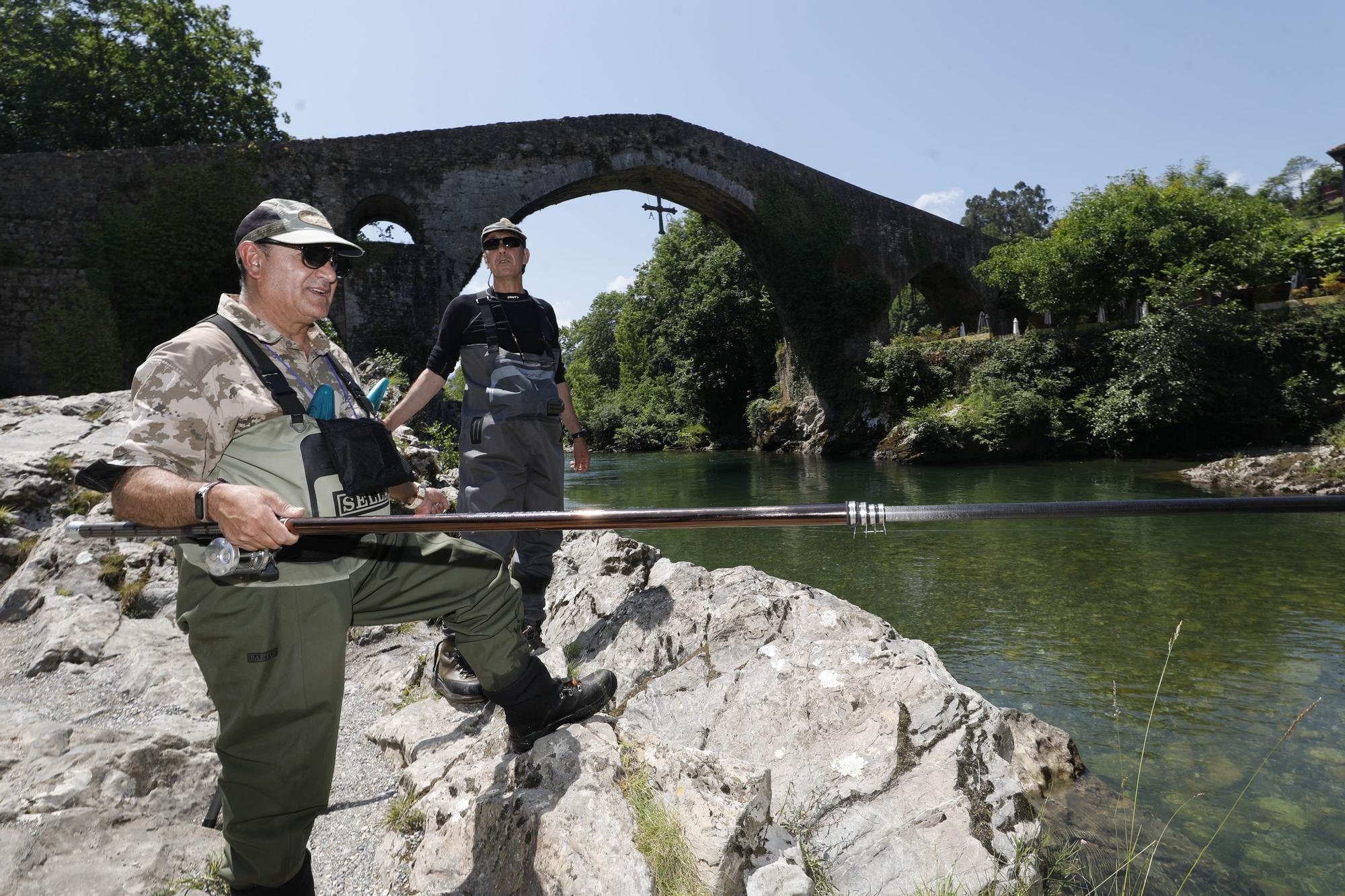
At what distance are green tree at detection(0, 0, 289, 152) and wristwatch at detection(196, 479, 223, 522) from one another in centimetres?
2864

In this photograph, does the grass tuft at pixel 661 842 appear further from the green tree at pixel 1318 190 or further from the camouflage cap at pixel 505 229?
the green tree at pixel 1318 190

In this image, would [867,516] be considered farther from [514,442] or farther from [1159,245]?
[1159,245]

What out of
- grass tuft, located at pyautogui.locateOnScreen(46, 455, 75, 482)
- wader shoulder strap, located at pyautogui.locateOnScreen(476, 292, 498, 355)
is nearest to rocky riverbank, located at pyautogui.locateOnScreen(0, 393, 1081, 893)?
wader shoulder strap, located at pyautogui.locateOnScreen(476, 292, 498, 355)

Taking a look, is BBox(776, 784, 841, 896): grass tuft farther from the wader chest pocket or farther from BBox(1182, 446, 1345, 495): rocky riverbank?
BBox(1182, 446, 1345, 495): rocky riverbank

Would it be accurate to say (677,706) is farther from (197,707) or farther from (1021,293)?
(1021,293)

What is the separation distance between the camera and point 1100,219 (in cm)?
2433

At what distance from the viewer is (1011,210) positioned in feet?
324

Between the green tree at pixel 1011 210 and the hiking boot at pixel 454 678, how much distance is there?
102452 millimetres

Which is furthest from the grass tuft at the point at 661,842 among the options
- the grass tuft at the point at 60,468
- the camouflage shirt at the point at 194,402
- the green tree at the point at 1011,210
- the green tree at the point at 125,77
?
the green tree at the point at 1011,210

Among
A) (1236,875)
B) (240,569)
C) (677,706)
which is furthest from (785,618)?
(240,569)

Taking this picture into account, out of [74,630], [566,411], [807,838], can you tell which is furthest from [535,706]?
[74,630]

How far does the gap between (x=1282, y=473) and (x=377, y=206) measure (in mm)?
21687

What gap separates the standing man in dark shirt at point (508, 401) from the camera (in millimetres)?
→ 3752

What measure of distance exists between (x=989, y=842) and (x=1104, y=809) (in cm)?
154
